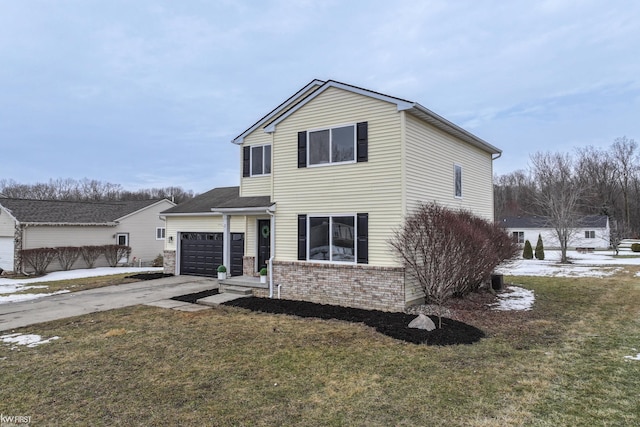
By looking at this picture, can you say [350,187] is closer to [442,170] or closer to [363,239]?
[363,239]

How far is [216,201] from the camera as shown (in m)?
17.2

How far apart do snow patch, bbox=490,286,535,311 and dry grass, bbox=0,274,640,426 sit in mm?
1427

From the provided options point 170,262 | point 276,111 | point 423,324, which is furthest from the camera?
point 170,262

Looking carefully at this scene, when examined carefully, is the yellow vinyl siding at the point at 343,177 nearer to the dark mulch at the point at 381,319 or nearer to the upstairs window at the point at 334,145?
the upstairs window at the point at 334,145

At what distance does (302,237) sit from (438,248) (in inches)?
151

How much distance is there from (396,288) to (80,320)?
7713 millimetres

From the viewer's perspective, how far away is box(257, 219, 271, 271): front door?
1318 centimetres

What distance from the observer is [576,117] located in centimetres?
2808

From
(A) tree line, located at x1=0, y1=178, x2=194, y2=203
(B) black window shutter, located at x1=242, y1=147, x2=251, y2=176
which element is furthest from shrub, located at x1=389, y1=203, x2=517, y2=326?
(A) tree line, located at x1=0, y1=178, x2=194, y2=203

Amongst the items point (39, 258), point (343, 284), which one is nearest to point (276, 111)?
point (343, 284)

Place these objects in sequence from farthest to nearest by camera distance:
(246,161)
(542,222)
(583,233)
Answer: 1. (583,233)
2. (542,222)
3. (246,161)

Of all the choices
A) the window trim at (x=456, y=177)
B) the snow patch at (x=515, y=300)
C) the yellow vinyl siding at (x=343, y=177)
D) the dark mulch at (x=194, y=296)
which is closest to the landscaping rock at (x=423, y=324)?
the yellow vinyl siding at (x=343, y=177)

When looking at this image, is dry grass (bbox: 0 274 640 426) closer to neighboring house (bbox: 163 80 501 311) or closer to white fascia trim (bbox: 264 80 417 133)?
neighboring house (bbox: 163 80 501 311)

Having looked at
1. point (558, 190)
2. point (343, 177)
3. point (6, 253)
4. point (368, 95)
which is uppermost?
point (368, 95)
